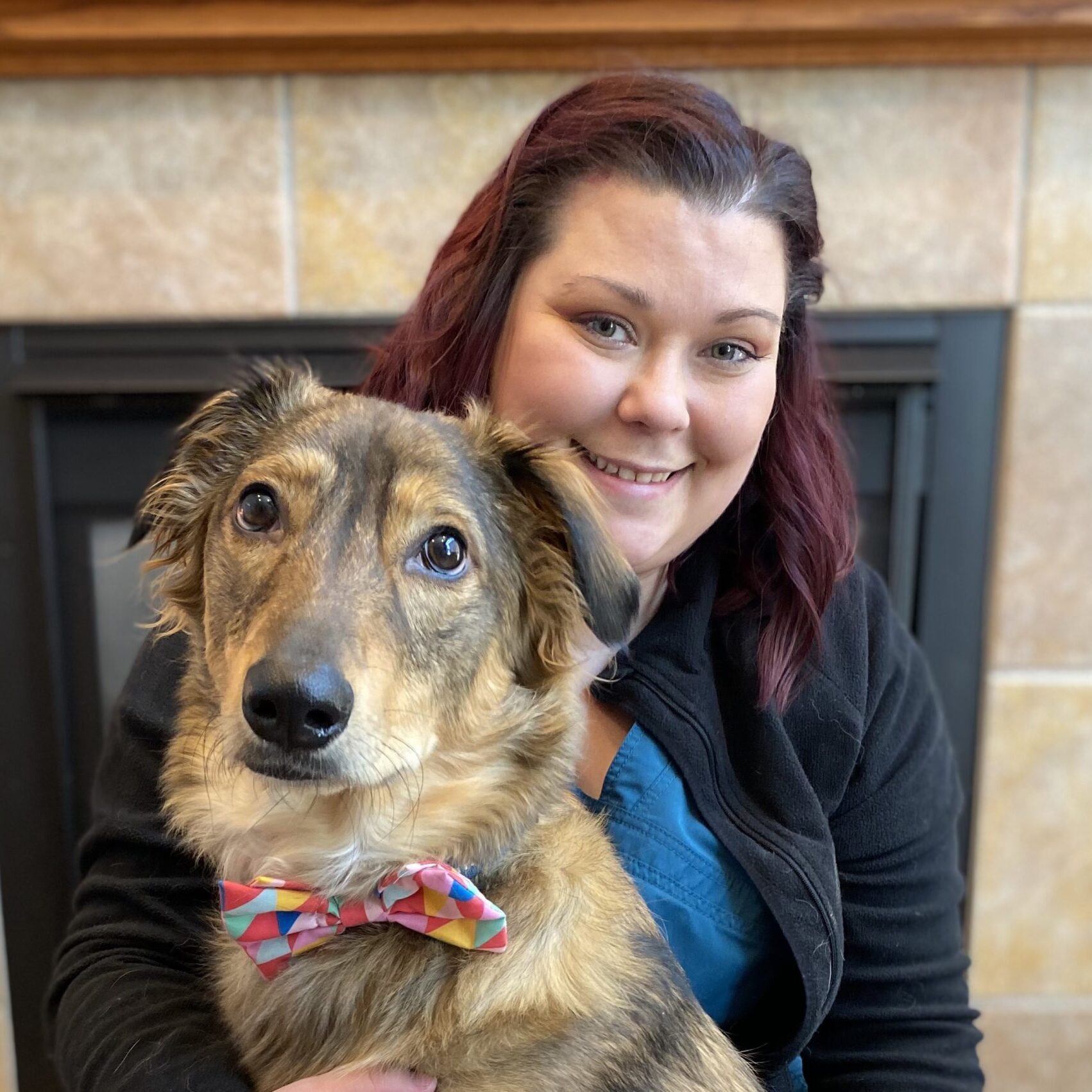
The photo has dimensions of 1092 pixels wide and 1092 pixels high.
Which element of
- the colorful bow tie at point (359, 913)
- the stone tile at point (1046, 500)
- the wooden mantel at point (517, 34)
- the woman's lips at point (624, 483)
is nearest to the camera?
the colorful bow tie at point (359, 913)

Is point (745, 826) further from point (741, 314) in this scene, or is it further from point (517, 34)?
point (517, 34)

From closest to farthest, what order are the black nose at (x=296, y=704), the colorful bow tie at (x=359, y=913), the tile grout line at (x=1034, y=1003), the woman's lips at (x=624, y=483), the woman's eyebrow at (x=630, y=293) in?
the black nose at (x=296, y=704) < the colorful bow tie at (x=359, y=913) < the woman's eyebrow at (x=630, y=293) < the woman's lips at (x=624, y=483) < the tile grout line at (x=1034, y=1003)

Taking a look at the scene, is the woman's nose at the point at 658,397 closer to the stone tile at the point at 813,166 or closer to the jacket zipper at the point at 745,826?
the jacket zipper at the point at 745,826

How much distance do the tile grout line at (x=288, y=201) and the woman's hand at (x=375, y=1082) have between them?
1.40m

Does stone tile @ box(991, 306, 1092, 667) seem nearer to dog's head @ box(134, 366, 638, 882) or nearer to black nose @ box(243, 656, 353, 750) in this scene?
dog's head @ box(134, 366, 638, 882)

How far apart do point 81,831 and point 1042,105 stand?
245cm

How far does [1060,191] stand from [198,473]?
1.68 m

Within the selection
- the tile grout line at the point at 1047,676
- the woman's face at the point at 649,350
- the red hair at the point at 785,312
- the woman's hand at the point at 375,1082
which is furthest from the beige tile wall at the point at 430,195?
the woman's hand at the point at 375,1082

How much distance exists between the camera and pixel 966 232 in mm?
1901

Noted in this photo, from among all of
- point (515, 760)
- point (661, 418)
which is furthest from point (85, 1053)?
point (661, 418)

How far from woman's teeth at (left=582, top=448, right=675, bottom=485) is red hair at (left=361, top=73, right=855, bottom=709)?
0.20 meters

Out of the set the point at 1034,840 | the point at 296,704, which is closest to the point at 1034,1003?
the point at 1034,840

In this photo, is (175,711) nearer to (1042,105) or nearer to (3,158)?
(3,158)

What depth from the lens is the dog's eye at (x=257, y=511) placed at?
→ 41.4 inches
